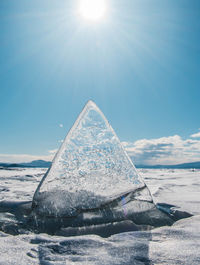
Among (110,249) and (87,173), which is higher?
(87,173)

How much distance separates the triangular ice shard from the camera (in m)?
1.86

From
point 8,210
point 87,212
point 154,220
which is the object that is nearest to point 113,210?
point 87,212

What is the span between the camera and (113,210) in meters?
1.82

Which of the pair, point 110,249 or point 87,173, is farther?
point 87,173

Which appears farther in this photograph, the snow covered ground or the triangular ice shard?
the triangular ice shard

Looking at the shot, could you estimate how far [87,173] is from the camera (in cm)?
209

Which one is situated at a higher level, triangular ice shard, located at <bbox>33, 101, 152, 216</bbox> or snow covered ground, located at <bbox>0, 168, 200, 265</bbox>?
triangular ice shard, located at <bbox>33, 101, 152, 216</bbox>

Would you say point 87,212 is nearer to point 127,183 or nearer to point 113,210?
point 113,210

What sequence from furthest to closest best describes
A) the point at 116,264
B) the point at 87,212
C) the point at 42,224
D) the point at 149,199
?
the point at 149,199, the point at 87,212, the point at 42,224, the point at 116,264

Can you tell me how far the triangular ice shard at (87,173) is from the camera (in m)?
1.86

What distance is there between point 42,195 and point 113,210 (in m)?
0.73

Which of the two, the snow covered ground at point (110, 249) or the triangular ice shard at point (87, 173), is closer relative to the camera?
the snow covered ground at point (110, 249)

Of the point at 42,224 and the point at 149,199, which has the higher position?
the point at 149,199

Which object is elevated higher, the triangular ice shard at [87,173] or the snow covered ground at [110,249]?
the triangular ice shard at [87,173]
